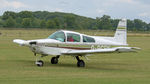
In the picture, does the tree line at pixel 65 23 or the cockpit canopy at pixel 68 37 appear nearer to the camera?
the cockpit canopy at pixel 68 37

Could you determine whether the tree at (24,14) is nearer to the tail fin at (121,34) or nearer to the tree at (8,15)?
the tree at (8,15)

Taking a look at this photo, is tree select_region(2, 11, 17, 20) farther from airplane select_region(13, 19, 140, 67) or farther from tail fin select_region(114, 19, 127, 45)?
airplane select_region(13, 19, 140, 67)

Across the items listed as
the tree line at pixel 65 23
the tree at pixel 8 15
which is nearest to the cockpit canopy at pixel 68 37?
the tree line at pixel 65 23

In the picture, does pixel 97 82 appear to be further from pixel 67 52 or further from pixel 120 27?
pixel 120 27

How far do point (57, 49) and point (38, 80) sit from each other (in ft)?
14.7

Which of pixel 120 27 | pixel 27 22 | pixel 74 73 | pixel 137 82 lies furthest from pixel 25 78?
pixel 27 22

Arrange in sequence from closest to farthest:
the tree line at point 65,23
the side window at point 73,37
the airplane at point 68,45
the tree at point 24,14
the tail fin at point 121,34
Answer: the airplane at point 68,45 → the side window at point 73,37 → the tail fin at point 121,34 → the tree line at point 65,23 → the tree at point 24,14

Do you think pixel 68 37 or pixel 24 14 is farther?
pixel 24 14

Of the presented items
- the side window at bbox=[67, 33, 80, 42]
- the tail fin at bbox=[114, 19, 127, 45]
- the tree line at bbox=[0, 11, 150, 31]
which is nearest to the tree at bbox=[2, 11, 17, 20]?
the tree line at bbox=[0, 11, 150, 31]

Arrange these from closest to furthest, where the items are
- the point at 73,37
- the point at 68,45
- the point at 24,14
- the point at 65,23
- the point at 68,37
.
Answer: the point at 68,45
the point at 68,37
the point at 73,37
the point at 65,23
the point at 24,14

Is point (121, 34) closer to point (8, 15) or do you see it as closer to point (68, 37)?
point (68, 37)

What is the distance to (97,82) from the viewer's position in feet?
34.2

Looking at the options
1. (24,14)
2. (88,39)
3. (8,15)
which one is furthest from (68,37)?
(24,14)

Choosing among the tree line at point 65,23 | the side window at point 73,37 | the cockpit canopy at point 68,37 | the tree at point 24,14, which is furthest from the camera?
the tree at point 24,14
